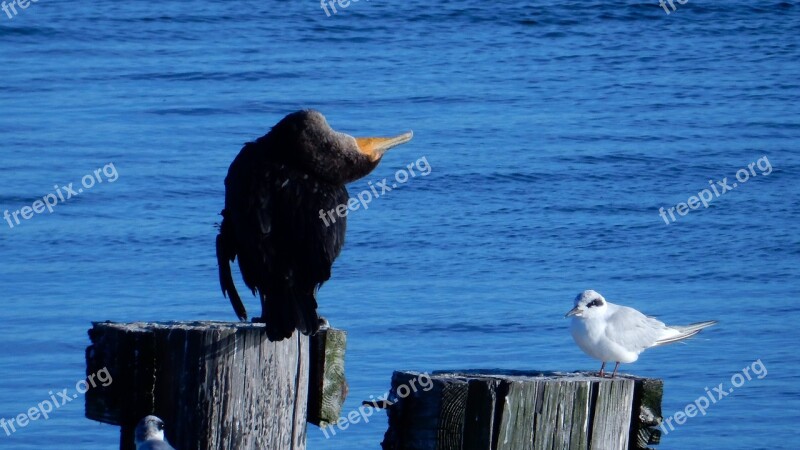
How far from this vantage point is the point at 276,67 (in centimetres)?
1576

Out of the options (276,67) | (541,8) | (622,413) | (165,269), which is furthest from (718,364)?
(541,8)

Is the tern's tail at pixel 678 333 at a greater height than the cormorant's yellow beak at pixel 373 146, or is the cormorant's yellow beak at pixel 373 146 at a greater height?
the cormorant's yellow beak at pixel 373 146

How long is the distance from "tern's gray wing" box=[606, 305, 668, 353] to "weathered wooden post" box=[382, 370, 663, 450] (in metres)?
1.77

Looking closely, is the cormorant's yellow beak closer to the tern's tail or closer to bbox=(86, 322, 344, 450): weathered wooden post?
bbox=(86, 322, 344, 450): weathered wooden post

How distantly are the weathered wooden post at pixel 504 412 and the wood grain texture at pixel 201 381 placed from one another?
0.38 meters

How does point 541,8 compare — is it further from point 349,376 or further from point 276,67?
point 349,376

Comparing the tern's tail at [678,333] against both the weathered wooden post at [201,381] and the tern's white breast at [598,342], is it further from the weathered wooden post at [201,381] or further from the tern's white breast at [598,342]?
the weathered wooden post at [201,381]

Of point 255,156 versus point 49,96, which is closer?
point 255,156

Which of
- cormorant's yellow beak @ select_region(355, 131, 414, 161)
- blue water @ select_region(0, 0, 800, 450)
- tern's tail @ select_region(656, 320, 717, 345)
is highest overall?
cormorant's yellow beak @ select_region(355, 131, 414, 161)

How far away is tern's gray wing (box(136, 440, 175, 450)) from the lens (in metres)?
4.34

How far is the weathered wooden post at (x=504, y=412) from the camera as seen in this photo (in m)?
4.47

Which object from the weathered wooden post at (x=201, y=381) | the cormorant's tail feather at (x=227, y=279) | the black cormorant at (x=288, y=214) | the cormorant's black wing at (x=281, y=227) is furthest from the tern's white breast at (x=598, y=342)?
the weathered wooden post at (x=201, y=381)

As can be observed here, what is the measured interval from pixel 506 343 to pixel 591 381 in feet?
14.7

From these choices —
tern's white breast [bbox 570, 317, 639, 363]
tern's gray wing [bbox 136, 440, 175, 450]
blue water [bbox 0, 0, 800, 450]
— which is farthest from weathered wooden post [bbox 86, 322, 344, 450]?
blue water [bbox 0, 0, 800, 450]
